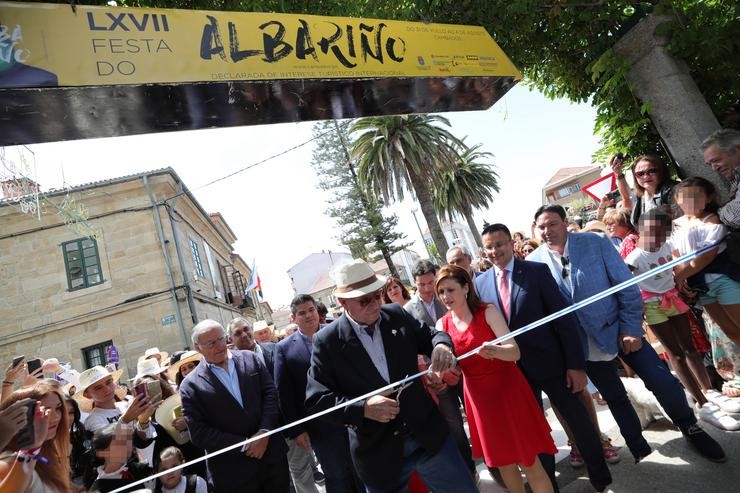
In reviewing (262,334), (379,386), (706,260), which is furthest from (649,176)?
(262,334)

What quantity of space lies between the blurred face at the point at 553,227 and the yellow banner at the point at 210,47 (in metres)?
1.53

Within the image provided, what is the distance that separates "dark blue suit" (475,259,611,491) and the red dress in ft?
0.84

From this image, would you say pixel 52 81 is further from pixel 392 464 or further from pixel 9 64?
pixel 392 464

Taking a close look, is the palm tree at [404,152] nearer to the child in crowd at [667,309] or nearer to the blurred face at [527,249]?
the blurred face at [527,249]

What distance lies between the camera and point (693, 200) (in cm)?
302

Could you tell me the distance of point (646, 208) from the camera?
3701mm

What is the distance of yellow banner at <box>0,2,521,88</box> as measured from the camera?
2.36m

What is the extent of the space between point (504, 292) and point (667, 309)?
172cm

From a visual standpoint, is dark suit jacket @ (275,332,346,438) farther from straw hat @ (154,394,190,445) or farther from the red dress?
the red dress

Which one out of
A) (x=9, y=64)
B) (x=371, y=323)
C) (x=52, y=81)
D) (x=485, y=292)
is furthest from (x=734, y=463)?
(x=9, y=64)

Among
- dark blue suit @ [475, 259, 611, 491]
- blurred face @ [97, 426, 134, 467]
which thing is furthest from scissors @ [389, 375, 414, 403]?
blurred face @ [97, 426, 134, 467]

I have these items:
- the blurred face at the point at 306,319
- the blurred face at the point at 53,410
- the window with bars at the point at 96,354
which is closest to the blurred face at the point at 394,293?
the blurred face at the point at 306,319

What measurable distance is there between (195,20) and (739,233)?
413 centimetres

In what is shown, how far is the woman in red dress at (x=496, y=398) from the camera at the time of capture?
2.57 metres
